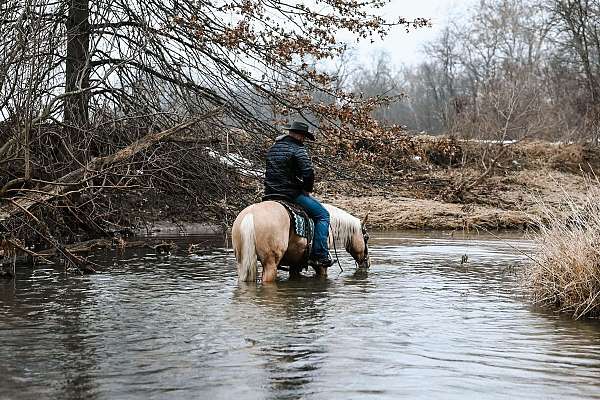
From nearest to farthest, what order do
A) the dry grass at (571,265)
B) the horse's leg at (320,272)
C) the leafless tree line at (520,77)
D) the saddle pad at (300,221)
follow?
the dry grass at (571,265), the saddle pad at (300,221), the horse's leg at (320,272), the leafless tree line at (520,77)

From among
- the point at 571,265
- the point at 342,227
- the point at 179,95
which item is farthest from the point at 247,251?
the point at 179,95

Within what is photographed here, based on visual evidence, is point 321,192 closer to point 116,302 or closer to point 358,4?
point 358,4

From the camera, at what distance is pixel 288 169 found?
440 inches

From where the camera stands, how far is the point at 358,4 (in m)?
14.8

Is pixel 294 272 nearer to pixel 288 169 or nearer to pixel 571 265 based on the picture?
pixel 288 169

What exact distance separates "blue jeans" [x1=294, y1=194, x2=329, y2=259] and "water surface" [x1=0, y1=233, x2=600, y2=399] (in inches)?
16.6

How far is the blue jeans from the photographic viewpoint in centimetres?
1139

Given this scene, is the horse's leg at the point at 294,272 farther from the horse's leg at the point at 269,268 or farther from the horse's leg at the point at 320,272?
the horse's leg at the point at 269,268

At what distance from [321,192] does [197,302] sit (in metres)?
14.4

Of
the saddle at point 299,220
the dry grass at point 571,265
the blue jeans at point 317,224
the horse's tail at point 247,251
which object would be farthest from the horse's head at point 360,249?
the dry grass at point 571,265

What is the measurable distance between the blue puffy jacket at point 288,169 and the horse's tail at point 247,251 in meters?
1.05

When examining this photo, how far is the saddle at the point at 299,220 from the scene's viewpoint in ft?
35.8

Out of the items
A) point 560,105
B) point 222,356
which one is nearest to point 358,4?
point 222,356

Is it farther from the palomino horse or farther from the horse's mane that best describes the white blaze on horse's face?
the palomino horse
